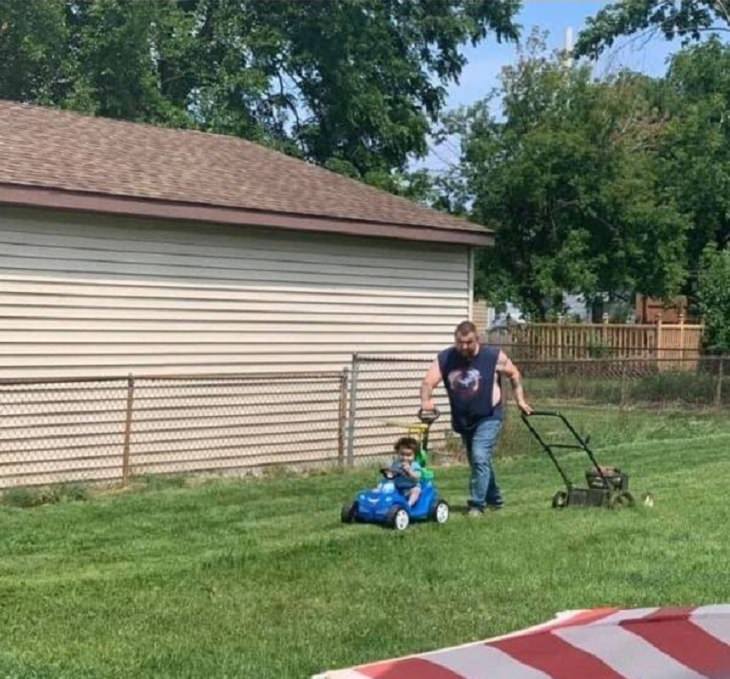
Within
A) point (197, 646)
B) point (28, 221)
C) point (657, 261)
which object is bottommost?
point (197, 646)

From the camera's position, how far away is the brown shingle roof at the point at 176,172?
44.0ft

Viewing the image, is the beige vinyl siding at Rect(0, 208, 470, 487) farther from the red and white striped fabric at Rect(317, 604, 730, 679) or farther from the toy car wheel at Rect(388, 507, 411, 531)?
the red and white striped fabric at Rect(317, 604, 730, 679)

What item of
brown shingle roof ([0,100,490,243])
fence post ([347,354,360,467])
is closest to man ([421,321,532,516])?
brown shingle roof ([0,100,490,243])

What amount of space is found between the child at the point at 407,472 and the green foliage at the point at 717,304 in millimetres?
19757

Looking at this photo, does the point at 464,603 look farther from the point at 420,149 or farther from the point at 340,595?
the point at 420,149

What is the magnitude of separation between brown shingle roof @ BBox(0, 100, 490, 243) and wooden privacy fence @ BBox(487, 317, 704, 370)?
14.5 metres

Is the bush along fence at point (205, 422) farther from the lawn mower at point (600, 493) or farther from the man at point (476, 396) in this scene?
the lawn mower at point (600, 493)

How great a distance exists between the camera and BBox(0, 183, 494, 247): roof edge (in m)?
12.4

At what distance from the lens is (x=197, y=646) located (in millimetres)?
6043

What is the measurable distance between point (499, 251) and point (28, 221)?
81.9 ft

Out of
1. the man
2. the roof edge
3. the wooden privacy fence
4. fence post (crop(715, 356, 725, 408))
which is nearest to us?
the man

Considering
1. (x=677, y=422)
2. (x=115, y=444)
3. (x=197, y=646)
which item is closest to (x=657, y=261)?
(x=677, y=422)

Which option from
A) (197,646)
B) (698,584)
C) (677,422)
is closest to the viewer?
(197,646)

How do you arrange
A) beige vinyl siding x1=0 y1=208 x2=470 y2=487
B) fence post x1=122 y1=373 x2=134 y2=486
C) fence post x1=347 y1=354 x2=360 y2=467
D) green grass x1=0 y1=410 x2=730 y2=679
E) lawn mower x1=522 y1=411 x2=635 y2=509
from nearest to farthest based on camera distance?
green grass x1=0 y1=410 x2=730 y2=679 → lawn mower x1=522 y1=411 x2=635 y2=509 → beige vinyl siding x1=0 y1=208 x2=470 y2=487 → fence post x1=122 y1=373 x2=134 y2=486 → fence post x1=347 y1=354 x2=360 y2=467
